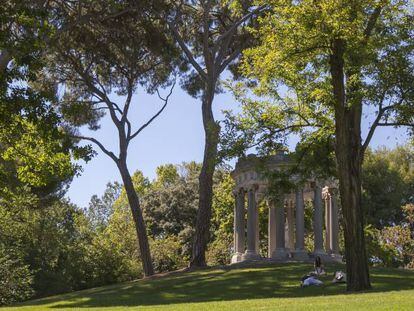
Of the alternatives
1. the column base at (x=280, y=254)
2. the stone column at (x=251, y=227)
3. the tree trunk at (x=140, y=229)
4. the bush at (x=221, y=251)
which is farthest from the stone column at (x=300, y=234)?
the bush at (x=221, y=251)

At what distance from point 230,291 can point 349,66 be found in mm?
9026

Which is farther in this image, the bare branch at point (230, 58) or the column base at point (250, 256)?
the bare branch at point (230, 58)

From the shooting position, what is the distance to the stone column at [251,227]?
34.0 meters

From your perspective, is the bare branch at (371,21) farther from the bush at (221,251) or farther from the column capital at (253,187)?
the bush at (221,251)

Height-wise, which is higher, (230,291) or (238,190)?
(238,190)

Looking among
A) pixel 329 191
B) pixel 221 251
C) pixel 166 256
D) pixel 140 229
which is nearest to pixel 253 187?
pixel 329 191

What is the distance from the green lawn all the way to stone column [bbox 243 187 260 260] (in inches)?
177

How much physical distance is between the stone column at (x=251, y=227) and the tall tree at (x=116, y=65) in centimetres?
563

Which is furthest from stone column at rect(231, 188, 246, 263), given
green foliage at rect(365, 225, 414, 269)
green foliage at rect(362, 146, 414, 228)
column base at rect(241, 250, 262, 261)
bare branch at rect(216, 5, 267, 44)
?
green foliage at rect(362, 146, 414, 228)

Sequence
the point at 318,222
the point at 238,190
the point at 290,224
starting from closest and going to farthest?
the point at 318,222
the point at 238,190
the point at 290,224

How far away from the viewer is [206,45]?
34.1 m

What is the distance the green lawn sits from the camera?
17.0m

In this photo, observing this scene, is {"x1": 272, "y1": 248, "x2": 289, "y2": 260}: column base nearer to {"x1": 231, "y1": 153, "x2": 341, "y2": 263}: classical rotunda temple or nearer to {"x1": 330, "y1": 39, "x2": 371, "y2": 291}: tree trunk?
{"x1": 231, "y1": 153, "x2": 341, "y2": 263}: classical rotunda temple

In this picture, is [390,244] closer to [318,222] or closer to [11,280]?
[318,222]
